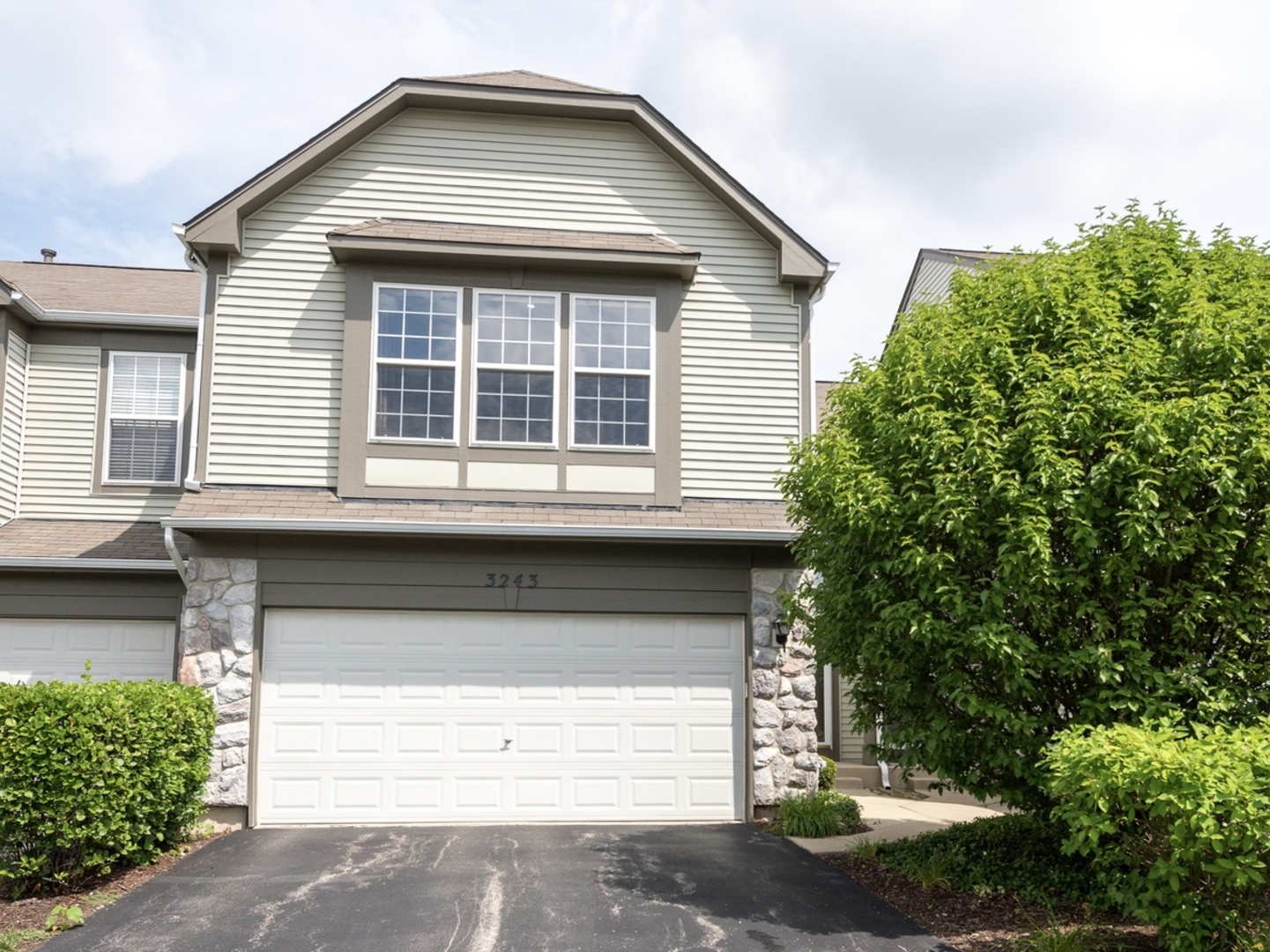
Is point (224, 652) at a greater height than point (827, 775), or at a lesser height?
greater

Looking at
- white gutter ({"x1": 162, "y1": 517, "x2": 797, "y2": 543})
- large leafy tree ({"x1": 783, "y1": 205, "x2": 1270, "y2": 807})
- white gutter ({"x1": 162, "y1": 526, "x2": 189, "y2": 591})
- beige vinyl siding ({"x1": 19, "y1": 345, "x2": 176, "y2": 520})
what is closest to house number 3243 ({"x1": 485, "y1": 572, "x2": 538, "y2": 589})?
white gutter ({"x1": 162, "y1": 517, "x2": 797, "y2": 543})

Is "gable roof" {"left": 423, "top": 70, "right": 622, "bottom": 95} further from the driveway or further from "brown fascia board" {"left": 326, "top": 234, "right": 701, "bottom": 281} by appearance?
the driveway

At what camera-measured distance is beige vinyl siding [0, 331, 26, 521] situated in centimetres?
1268

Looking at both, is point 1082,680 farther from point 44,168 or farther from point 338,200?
point 44,168

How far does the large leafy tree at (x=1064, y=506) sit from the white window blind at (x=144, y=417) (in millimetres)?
8685

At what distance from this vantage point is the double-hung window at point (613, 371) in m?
11.5

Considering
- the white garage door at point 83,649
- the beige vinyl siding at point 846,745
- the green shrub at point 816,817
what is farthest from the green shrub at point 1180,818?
the white garage door at point 83,649

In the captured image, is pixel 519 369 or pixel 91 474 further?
pixel 91 474

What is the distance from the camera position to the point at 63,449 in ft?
42.9

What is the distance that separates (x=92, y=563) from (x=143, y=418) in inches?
88.6

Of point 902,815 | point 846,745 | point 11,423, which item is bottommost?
point 902,815

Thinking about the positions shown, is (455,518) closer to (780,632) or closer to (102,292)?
(780,632)

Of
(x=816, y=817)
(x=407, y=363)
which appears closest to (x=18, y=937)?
(x=407, y=363)

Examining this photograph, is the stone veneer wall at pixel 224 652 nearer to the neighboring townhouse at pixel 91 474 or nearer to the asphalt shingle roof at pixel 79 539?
the neighboring townhouse at pixel 91 474
